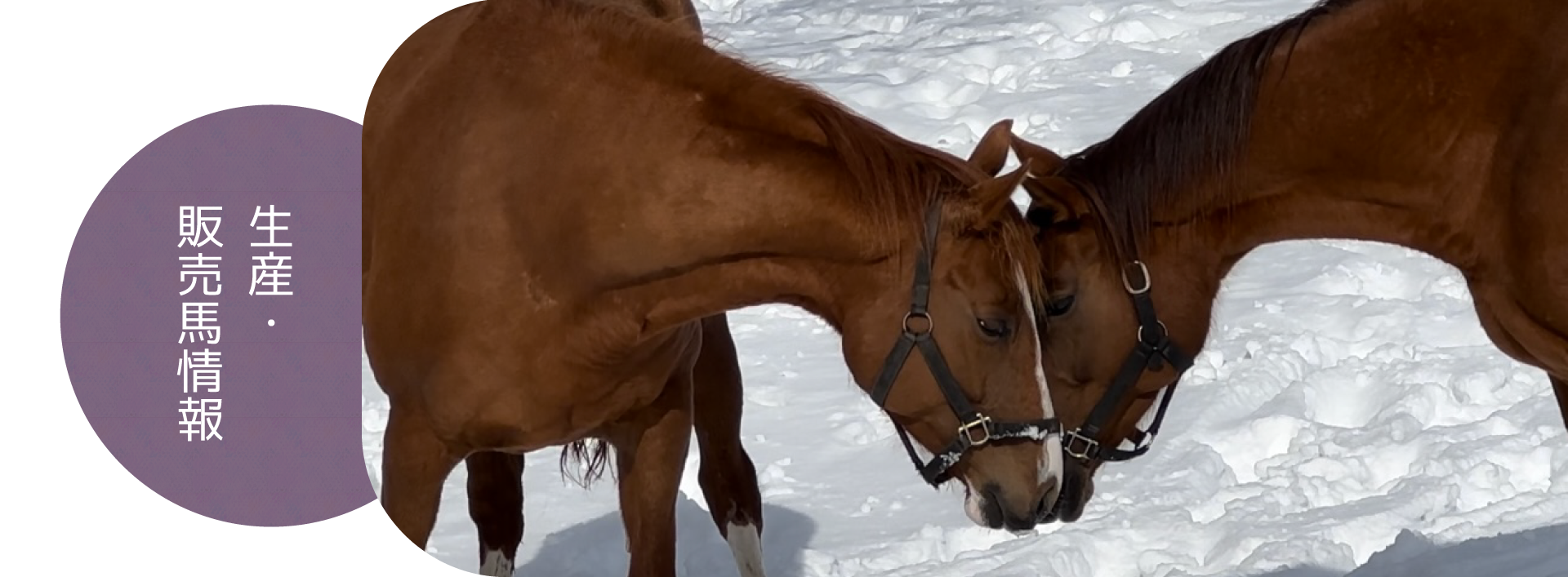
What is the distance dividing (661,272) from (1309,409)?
314 centimetres

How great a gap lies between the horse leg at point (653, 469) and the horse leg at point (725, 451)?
0.52 meters

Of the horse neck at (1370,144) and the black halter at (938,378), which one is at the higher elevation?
the horse neck at (1370,144)

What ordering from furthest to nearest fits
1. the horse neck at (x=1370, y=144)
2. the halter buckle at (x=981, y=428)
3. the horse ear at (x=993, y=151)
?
the horse neck at (x=1370, y=144)
the horse ear at (x=993, y=151)
the halter buckle at (x=981, y=428)

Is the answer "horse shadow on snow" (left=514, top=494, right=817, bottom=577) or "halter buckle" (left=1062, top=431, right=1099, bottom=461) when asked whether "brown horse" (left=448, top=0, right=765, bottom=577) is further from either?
"halter buckle" (left=1062, top=431, right=1099, bottom=461)

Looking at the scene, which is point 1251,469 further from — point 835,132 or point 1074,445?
point 835,132

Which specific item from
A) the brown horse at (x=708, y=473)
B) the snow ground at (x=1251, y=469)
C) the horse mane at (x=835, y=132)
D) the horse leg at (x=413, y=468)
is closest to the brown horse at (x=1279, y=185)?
the horse mane at (x=835, y=132)

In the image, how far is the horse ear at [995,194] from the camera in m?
3.41

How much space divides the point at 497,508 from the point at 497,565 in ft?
0.52

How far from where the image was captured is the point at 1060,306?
3807 millimetres

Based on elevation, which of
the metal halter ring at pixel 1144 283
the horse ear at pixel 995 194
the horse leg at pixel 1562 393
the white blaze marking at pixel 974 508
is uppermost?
the horse ear at pixel 995 194

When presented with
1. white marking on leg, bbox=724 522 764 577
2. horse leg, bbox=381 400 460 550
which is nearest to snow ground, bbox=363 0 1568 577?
white marking on leg, bbox=724 522 764 577

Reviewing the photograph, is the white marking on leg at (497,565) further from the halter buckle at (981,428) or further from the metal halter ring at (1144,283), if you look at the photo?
the metal halter ring at (1144,283)

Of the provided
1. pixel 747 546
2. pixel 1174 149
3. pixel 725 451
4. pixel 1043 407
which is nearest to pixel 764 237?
pixel 1043 407

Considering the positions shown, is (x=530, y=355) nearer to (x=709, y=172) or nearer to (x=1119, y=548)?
(x=709, y=172)
